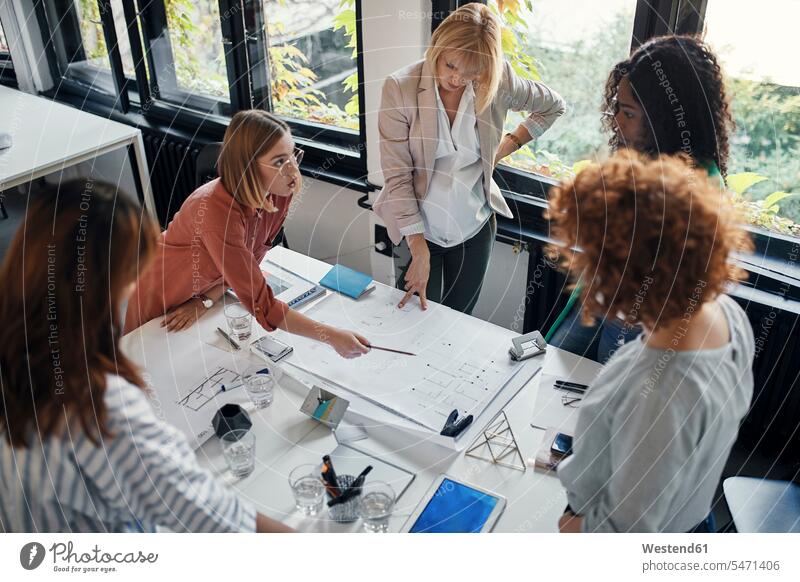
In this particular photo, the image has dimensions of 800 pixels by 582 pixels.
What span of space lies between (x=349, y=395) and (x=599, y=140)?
73 cm

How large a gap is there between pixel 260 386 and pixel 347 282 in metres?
0.37

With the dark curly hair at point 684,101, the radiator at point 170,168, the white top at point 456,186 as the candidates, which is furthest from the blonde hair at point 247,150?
the radiator at point 170,168

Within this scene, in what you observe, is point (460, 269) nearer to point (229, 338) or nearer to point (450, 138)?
point (450, 138)

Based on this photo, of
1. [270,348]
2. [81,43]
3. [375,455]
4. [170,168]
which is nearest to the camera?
[375,455]

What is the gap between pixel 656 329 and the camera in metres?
0.79

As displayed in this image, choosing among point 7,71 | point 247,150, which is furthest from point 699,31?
point 7,71

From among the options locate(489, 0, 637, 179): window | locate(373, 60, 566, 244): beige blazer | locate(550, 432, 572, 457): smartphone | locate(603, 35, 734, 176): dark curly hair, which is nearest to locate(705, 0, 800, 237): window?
locate(603, 35, 734, 176): dark curly hair

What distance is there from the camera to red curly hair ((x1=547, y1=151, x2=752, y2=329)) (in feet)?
2.49

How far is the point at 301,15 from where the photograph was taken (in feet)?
5.89

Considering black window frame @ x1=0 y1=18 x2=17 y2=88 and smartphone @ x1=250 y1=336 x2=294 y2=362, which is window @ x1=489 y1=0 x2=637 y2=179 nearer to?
smartphone @ x1=250 y1=336 x2=294 y2=362

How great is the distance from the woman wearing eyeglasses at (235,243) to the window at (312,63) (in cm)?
57

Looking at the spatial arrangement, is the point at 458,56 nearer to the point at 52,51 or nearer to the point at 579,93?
the point at 579,93

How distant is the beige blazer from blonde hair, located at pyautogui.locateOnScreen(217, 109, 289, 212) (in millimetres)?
233

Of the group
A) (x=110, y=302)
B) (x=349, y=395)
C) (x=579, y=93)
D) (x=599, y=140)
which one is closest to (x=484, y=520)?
(x=349, y=395)
